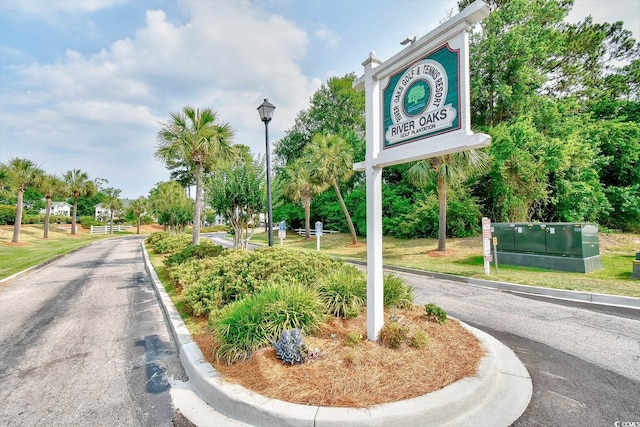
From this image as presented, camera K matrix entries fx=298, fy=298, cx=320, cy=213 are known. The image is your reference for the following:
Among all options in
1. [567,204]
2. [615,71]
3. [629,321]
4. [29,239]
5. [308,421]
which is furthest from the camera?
[29,239]

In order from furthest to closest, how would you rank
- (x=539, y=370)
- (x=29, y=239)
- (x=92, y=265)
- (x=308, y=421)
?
1. (x=29, y=239)
2. (x=92, y=265)
3. (x=539, y=370)
4. (x=308, y=421)

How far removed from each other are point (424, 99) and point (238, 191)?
7790 millimetres

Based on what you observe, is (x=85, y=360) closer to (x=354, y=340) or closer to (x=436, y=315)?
(x=354, y=340)

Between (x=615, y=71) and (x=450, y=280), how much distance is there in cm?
2391

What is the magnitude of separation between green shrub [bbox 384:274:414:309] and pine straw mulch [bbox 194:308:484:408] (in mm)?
1020

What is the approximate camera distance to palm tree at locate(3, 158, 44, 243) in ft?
77.9

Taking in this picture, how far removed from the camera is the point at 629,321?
5.34 m

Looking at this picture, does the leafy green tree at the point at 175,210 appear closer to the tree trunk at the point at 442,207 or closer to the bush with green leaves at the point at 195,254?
the bush with green leaves at the point at 195,254

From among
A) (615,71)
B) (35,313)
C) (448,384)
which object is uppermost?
(615,71)

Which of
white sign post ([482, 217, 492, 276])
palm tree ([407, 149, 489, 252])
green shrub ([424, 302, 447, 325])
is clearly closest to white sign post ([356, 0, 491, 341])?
green shrub ([424, 302, 447, 325])

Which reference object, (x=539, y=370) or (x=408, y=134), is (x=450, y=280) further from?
(x=408, y=134)

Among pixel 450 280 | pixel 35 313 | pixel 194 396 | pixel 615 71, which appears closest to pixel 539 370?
pixel 194 396

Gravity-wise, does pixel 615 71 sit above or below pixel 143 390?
above

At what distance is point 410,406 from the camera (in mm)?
2533
